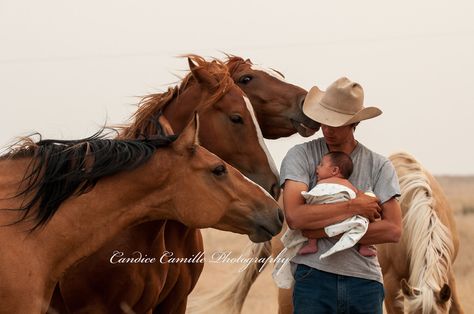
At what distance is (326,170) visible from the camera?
5.90 metres

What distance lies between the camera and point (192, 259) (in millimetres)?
7262

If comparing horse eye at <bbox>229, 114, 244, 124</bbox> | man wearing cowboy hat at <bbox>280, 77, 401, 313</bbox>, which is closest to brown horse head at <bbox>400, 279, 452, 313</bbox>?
man wearing cowboy hat at <bbox>280, 77, 401, 313</bbox>

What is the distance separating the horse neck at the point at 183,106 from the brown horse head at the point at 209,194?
129 cm

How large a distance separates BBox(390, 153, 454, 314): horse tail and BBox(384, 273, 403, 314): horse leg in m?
0.32

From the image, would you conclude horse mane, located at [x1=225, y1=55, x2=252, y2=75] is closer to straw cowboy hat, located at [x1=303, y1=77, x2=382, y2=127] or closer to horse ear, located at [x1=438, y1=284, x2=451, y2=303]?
straw cowboy hat, located at [x1=303, y1=77, x2=382, y2=127]

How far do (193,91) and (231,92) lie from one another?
0.82 ft

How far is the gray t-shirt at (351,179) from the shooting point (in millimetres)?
5879

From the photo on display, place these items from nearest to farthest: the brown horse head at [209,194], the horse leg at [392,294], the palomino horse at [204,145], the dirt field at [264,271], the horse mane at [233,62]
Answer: the brown horse head at [209,194] < the palomino horse at [204,145] < the horse mane at [233,62] < the horse leg at [392,294] < the dirt field at [264,271]

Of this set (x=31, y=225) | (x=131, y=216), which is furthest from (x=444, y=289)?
(x=31, y=225)

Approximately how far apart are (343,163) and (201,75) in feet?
4.49

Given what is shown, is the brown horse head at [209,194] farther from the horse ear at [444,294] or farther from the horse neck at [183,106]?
the horse ear at [444,294]

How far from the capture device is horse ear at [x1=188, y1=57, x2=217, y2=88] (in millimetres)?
6891

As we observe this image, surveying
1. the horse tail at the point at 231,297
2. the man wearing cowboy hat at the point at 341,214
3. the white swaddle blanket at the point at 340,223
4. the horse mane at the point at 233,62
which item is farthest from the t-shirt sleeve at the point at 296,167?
the horse tail at the point at 231,297

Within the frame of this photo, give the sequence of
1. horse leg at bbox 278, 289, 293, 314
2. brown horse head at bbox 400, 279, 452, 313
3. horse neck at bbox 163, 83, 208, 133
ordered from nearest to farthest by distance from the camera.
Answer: horse neck at bbox 163, 83, 208, 133 < brown horse head at bbox 400, 279, 452, 313 < horse leg at bbox 278, 289, 293, 314
